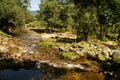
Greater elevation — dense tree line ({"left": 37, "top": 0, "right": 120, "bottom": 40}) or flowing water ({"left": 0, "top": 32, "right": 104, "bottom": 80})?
dense tree line ({"left": 37, "top": 0, "right": 120, "bottom": 40})

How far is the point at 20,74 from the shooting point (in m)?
24.8

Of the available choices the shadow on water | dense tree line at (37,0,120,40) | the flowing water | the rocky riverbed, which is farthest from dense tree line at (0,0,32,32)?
the flowing water

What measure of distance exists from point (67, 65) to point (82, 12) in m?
21.8

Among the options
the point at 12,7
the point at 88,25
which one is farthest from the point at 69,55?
the point at 12,7

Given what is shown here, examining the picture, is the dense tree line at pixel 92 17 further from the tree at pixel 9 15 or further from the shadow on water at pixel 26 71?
the shadow on water at pixel 26 71

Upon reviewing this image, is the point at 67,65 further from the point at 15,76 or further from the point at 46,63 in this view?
the point at 15,76

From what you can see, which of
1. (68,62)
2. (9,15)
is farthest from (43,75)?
(9,15)

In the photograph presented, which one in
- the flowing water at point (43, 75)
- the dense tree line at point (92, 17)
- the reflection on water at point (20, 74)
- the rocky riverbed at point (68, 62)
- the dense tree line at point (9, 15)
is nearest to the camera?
the reflection on water at point (20, 74)

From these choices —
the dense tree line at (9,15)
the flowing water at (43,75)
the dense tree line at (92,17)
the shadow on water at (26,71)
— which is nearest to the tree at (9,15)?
the dense tree line at (9,15)

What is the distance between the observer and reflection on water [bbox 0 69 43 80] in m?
23.5

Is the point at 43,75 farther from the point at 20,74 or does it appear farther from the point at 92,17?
the point at 92,17

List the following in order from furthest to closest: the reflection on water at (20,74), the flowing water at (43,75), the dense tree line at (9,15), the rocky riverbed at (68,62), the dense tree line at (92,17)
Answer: the dense tree line at (9,15) → the dense tree line at (92,17) → the rocky riverbed at (68,62) → the flowing water at (43,75) → the reflection on water at (20,74)

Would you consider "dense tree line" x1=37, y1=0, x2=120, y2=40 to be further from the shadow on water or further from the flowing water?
the flowing water

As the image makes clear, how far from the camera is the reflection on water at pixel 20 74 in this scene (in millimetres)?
23536
